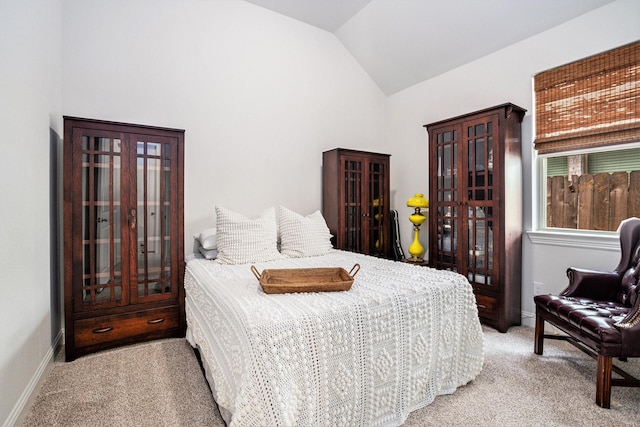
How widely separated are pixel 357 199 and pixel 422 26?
6.61ft

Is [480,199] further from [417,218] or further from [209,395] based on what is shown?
[209,395]

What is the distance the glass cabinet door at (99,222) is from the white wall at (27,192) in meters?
0.20

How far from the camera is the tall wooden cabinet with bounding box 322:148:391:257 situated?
3586 mm

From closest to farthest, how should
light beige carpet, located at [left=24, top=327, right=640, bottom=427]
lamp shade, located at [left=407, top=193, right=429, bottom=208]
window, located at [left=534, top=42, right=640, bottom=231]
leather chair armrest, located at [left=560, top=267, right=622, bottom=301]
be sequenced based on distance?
light beige carpet, located at [left=24, top=327, right=640, bottom=427], leather chair armrest, located at [left=560, top=267, right=622, bottom=301], window, located at [left=534, top=42, right=640, bottom=231], lamp shade, located at [left=407, top=193, right=429, bottom=208]

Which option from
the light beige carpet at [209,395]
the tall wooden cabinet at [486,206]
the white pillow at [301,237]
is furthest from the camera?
the white pillow at [301,237]

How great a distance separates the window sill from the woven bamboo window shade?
0.77 meters

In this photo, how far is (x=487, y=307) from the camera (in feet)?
9.64

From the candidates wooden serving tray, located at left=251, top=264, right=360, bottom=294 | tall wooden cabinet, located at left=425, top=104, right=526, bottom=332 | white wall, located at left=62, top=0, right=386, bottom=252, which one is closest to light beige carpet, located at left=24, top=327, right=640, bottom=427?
tall wooden cabinet, located at left=425, top=104, right=526, bottom=332

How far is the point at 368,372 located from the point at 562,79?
121 inches

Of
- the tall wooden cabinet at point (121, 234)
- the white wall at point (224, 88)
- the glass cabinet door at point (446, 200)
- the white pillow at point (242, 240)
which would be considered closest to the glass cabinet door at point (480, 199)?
the glass cabinet door at point (446, 200)

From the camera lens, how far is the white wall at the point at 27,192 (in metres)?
1.50

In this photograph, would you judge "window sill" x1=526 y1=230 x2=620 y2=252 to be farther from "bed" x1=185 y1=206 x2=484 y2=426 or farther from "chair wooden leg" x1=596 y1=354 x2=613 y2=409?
"bed" x1=185 y1=206 x2=484 y2=426

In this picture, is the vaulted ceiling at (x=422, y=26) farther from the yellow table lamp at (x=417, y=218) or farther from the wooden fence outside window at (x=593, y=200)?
the yellow table lamp at (x=417, y=218)

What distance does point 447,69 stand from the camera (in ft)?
12.1
